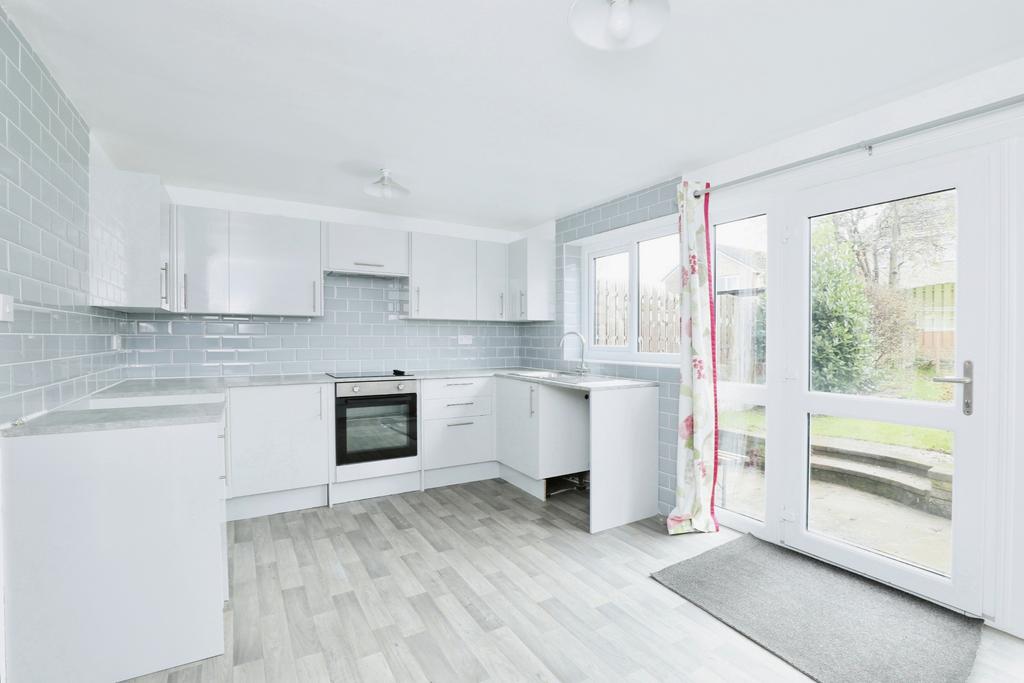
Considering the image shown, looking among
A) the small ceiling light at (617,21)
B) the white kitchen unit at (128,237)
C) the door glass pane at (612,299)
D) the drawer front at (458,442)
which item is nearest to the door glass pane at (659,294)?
the door glass pane at (612,299)

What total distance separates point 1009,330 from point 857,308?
1.93 ft

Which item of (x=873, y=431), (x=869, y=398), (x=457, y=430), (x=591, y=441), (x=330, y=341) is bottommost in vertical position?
(x=457, y=430)

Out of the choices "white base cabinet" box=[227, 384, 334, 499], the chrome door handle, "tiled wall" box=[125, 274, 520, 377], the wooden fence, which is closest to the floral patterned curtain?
the wooden fence

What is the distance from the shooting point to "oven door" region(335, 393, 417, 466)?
3.44 meters

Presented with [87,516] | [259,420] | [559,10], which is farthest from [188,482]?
[559,10]

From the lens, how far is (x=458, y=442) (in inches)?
153

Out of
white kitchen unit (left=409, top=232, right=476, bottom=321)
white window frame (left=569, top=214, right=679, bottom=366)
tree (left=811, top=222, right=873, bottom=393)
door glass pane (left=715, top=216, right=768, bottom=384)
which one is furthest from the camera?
white kitchen unit (left=409, top=232, right=476, bottom=321)

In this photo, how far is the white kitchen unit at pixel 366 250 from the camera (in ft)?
12.1

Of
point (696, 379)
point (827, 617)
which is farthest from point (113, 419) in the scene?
point (827, 617)

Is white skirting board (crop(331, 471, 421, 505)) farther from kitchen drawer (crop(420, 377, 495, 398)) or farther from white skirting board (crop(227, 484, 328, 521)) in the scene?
kitchen drawer (crop(420, 377, 495, 398))

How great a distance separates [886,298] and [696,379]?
40.5 inches

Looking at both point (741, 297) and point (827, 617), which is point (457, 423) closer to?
point (741, 297)

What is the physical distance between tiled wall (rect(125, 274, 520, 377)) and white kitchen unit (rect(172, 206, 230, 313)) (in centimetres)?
33

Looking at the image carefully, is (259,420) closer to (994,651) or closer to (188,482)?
(188,482)
